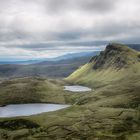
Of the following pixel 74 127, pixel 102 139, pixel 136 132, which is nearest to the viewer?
pixel 102 139

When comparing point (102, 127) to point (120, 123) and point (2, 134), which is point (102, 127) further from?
point (2, 134)

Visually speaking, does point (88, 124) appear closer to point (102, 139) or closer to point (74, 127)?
point (74, 127)

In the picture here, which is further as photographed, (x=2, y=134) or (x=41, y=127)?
(x=41, y=127)

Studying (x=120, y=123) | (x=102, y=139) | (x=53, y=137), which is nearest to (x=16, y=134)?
(x=53, y=137)

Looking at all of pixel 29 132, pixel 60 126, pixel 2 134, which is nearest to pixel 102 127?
pixel 60 126

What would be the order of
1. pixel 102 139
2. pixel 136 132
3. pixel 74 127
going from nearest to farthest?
pixel 102 139 < pixel 136 132 < pixel 74 127

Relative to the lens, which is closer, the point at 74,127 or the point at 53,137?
the point at 53,137

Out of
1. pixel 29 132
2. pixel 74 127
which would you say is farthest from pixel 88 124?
pixel 29 132
